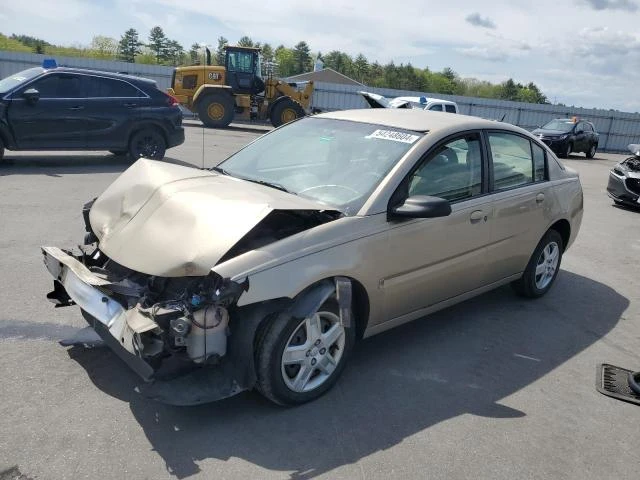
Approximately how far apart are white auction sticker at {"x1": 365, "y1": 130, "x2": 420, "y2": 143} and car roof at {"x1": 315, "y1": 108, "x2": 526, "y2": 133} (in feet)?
0.30

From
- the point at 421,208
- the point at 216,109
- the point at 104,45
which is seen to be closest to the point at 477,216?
the point at 421,208

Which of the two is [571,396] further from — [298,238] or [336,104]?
[336,104]

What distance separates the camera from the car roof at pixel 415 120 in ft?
14.3

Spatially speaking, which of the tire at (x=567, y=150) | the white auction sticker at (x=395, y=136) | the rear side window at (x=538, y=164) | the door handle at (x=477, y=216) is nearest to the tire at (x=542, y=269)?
the rear side window at (x=538, y=164)

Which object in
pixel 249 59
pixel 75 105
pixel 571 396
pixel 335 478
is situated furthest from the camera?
pixel 249 59

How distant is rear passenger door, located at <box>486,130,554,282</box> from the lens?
15.5ft

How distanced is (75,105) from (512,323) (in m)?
8.95

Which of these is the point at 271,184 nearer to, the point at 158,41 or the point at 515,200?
the point at 515,200

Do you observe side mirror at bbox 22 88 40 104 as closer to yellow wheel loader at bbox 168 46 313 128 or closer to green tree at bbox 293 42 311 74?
yellow wheel loader at bbox 168 46 313 128

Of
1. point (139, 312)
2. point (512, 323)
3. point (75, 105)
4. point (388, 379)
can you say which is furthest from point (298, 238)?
point (75, 105)

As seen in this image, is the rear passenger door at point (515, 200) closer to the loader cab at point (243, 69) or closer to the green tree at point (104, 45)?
the loader cab at point (243, 69)

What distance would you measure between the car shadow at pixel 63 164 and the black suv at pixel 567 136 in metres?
16.0

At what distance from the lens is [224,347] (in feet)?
10.2

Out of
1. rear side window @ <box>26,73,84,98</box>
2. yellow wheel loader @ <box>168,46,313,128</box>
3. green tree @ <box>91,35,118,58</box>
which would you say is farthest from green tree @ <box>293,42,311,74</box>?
rear side window @ <box>26,73,84,98</box>
